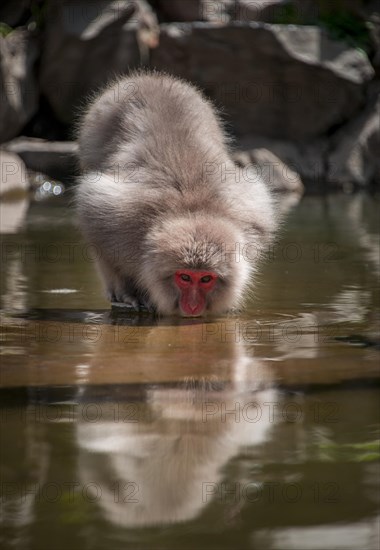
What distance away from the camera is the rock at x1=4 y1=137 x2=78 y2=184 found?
14922 mm

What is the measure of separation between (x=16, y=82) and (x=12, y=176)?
281cm

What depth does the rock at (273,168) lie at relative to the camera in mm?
14609

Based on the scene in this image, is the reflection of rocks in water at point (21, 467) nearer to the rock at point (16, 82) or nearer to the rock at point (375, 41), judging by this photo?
the rock at point (16, 82)

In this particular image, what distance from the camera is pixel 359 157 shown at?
615 inches

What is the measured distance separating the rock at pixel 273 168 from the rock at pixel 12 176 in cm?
306

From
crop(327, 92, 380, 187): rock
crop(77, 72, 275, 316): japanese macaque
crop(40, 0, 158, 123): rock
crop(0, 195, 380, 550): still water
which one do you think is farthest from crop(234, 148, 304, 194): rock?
crop(77, 72, 275, 316): japanese macaque

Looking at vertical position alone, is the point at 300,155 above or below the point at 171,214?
below

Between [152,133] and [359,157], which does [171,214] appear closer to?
[152,133]

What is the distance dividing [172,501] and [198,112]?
397 cm

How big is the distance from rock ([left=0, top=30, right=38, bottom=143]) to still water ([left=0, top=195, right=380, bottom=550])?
9478mm

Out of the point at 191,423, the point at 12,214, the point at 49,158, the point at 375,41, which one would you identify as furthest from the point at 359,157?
the point at 191,423

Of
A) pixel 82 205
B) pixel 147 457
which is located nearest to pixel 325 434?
pixel 147 457

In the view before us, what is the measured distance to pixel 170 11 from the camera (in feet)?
55.2

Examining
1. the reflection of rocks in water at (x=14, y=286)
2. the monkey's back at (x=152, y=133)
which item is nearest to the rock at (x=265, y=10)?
the reflection of rocks in water at (x=14, y=286)
